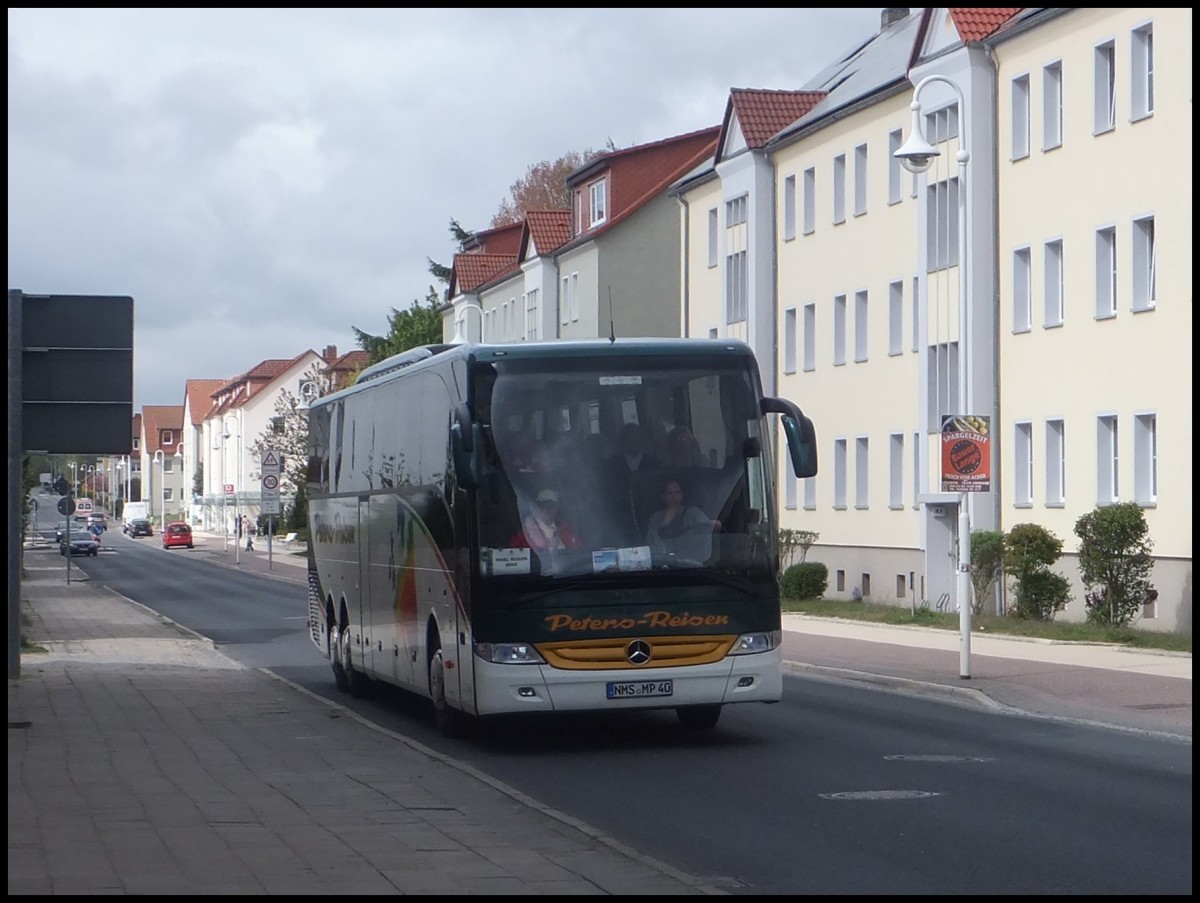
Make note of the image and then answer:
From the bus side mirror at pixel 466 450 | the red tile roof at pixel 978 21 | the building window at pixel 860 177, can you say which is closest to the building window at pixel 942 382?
the building window at pixel 860 177

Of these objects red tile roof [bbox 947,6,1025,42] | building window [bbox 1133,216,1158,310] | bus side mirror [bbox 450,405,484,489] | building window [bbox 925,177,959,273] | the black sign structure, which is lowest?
bus side mirror [bbox 450,405,484,489]

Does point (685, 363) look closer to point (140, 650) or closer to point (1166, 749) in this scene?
point (1166, 749)

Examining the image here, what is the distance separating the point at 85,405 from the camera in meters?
19.9

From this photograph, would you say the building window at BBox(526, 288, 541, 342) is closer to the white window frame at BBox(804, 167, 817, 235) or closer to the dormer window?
the dormer window

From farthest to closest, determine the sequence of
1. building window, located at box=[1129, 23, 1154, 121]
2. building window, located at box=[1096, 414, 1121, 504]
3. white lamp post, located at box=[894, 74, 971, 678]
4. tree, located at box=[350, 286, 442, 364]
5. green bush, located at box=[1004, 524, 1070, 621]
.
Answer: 1. tree, located at box=[350, 286, 442, 364]
2. building window, located at box=[1096, 414, 1121, 504]
3. green bush, located at box=[1004, 524, 1070, 621]
4. building window, located at box=[1129, 23, 1154, 121]
5. white lamp post, located at box=[894, 74, 971, 678]

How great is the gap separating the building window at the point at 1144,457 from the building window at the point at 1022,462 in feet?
14.5

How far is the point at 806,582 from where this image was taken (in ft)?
154

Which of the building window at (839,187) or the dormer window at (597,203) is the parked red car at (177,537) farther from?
the building window at (839,187)

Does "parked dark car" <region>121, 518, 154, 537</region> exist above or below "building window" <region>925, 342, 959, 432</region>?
below

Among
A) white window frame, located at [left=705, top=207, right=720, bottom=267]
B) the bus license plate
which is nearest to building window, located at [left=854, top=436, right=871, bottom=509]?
white window frame, located at [left=705, top=207, right=720, bottom=267]

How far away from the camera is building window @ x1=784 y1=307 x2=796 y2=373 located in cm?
5144

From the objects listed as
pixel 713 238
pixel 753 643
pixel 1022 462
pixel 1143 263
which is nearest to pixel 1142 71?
pixel 1143 263

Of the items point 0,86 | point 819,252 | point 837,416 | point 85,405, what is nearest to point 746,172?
point 819,252

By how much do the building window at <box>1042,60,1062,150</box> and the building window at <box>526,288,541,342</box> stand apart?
38.1 metres
